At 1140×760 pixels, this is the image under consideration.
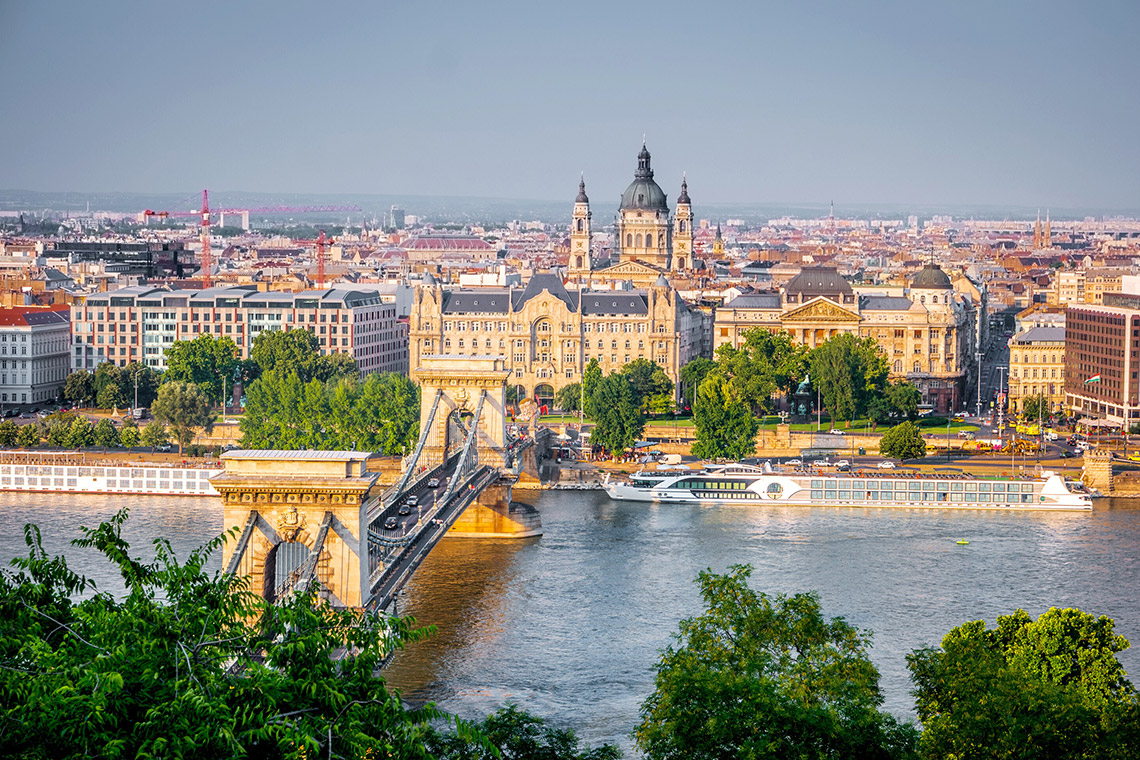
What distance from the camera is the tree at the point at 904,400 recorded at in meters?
51.7

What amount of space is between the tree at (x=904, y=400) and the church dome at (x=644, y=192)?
30.3 metres

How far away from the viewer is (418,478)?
3350cm

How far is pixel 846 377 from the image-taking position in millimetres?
51406

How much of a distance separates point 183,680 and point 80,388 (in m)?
43.6

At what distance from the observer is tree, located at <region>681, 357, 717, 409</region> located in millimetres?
54469

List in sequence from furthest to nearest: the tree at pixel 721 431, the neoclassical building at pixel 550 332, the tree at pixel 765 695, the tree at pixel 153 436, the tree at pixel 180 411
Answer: the neoclassical building at pixel 550 332, the tree at pixel 180 411, the tree at pixel 153 436, the tree at pixel 721 431, the tree at pixel 765 695

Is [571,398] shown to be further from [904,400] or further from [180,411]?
[180,411]

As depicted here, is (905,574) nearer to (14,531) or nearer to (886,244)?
(14,531)

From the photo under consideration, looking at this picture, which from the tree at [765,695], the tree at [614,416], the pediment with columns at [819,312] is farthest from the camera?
the pediment with columns at [819,312]

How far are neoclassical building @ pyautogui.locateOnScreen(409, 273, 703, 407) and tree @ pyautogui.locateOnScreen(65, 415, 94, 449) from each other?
548 inches

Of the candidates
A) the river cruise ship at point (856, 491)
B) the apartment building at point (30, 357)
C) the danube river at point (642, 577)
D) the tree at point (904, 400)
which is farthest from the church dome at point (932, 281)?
the apartment building at point (30, 357)

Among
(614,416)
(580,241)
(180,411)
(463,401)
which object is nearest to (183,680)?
(463,401)

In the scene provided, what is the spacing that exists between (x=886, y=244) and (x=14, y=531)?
151m

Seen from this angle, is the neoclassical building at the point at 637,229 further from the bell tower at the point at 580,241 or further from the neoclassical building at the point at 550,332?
the neoclassical building at the point at 550,332
